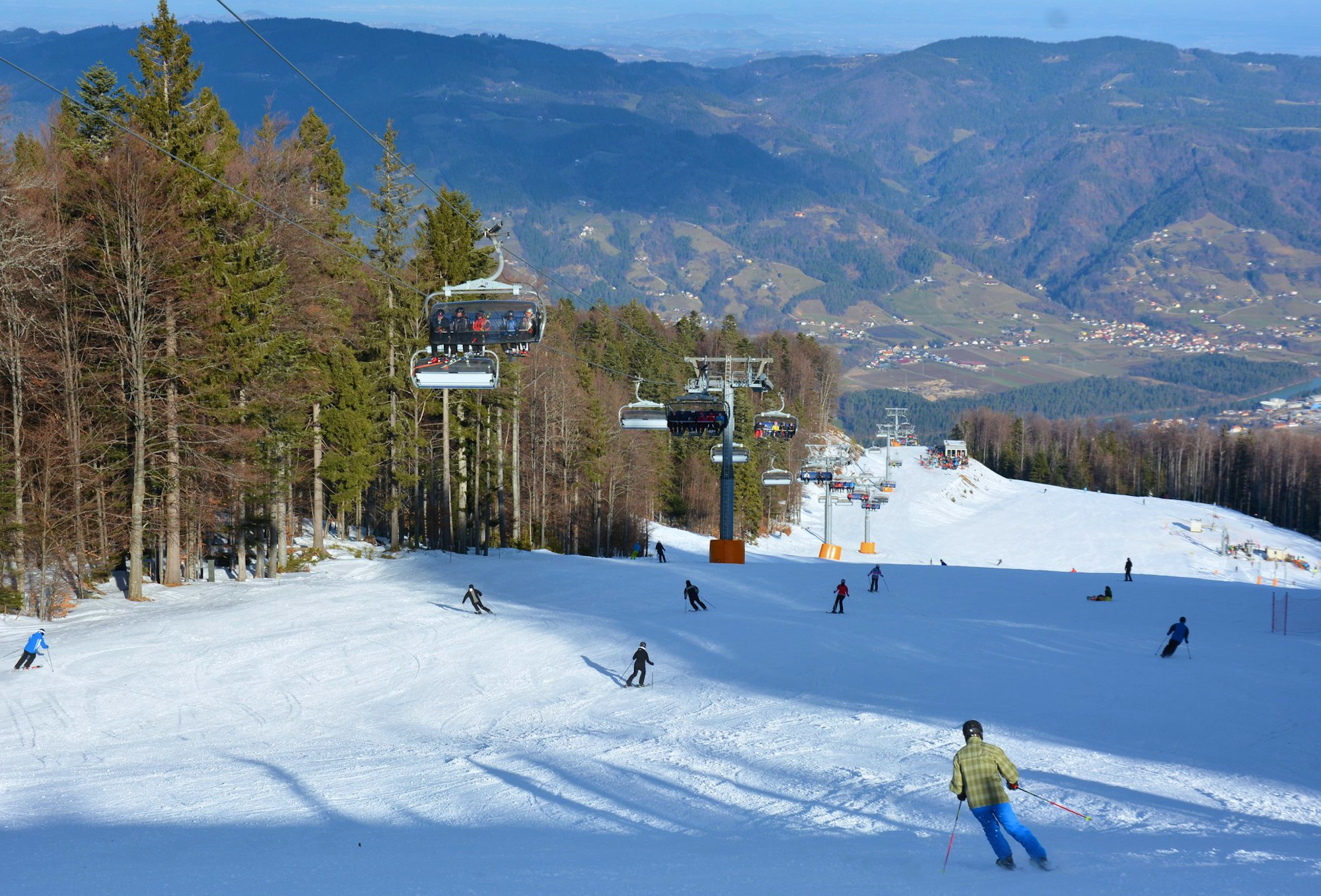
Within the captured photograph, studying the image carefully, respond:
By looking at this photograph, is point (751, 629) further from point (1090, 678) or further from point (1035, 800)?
point (1035, 800)

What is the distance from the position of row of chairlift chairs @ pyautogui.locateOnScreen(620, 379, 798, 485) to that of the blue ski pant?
19.8 meters

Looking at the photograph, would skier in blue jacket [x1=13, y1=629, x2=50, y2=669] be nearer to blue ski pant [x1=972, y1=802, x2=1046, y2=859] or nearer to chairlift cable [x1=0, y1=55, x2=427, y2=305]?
chairlift cable [x1=0, y1=55, x2=427, y2=305]

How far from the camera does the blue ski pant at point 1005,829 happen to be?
30.6 ft

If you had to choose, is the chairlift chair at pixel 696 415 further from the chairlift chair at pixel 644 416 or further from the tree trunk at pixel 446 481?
the tree trunk at pixel 446 481

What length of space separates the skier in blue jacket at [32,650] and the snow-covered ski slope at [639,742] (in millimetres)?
348

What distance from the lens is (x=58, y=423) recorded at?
25844 mm

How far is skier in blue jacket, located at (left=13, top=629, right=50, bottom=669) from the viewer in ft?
63.0

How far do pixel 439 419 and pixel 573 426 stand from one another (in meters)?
11.1

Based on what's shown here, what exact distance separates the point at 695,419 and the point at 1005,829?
24.1 meters

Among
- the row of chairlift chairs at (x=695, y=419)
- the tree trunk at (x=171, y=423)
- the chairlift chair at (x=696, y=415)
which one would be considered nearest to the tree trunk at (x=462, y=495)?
the row of chairlift chairs at (x=695, y=419)

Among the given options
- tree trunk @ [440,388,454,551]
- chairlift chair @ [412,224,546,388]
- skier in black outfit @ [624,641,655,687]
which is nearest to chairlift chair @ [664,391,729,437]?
tree trunk @ [440,388,454,551]

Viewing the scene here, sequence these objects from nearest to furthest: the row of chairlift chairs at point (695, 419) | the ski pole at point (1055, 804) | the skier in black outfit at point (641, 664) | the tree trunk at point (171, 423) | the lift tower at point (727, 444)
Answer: the ski pole at point (1055, 804) → the skier in black outfit at point (641, 664) → the tree trunk at point (171, 423) → the row of chairlift chairs at point (695, 419) → the lift tower at point (727, 444)

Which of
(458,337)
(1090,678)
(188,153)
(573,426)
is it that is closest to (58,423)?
(188,153)

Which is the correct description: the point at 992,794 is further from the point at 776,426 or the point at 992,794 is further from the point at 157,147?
the point at 776,426
